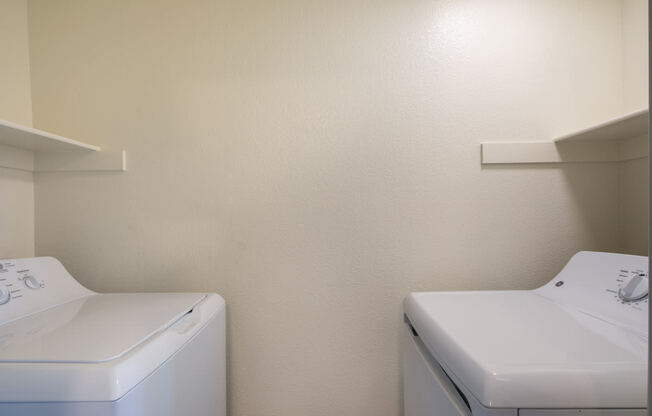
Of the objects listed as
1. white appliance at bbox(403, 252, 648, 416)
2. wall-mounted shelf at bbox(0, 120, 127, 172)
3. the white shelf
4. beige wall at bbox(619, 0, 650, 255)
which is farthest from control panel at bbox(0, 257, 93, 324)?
beige wall at bbox(619, 0, 650, 255)

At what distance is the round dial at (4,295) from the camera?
775mm

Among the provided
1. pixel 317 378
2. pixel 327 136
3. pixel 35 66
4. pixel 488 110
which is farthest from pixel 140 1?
pixel 317 378

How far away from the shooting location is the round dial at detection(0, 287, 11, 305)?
775 mm

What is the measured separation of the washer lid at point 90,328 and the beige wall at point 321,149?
8.7 inches

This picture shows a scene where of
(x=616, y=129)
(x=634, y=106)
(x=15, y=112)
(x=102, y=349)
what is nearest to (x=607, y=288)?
(x=616, y=129)

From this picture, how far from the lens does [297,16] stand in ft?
3.75

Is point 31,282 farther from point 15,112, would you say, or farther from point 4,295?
point 15,112

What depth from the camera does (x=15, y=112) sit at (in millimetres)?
1077

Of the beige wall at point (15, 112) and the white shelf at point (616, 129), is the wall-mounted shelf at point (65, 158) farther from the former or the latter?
the white shelf at point (616, 129)

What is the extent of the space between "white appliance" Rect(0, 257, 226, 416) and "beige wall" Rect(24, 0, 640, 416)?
0.60ft

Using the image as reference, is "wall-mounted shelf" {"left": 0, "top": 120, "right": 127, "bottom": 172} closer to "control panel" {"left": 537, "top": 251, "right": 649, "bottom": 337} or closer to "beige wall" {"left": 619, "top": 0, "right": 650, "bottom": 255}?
"control panel" {"left": 537, "top": 251, "right": 649, "bottom": 337}

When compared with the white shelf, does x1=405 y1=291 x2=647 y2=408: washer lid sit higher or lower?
lower

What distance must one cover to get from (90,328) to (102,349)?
0.16 meters

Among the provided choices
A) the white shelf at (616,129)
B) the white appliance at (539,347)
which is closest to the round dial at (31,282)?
the white appliance at (539,347)
